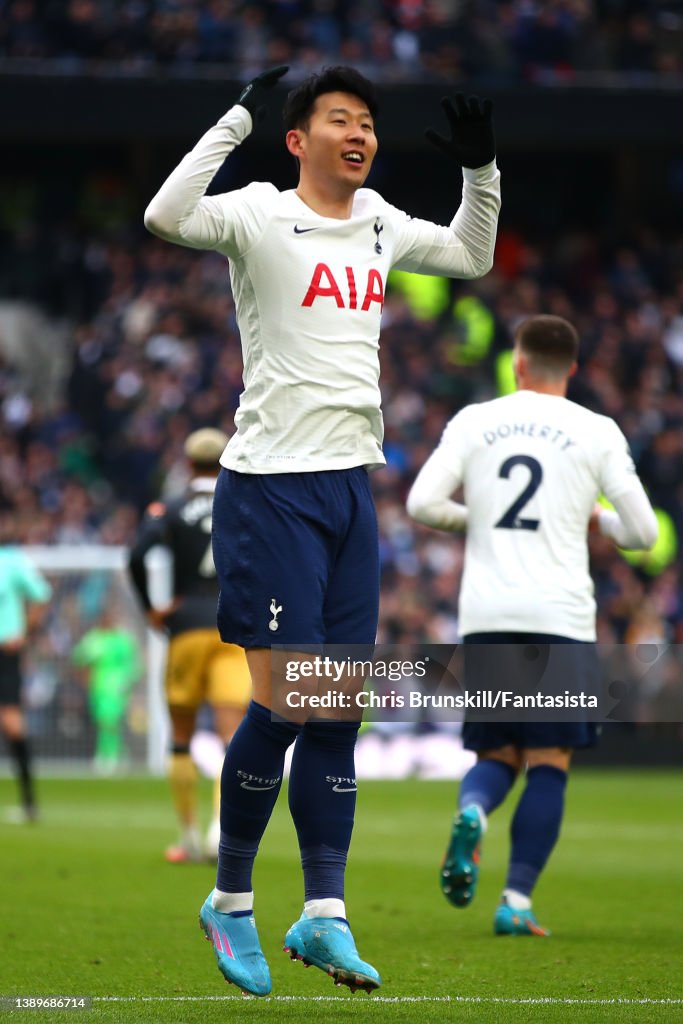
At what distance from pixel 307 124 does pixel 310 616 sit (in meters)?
1.29

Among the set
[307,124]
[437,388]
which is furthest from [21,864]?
[437,388]

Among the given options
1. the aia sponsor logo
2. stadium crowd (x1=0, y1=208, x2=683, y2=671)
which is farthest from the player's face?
stadium crowd (x1=0, y1=208, x2=683, y2=671)

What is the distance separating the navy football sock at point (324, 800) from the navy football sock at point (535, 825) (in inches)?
76.6

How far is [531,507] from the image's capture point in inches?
263

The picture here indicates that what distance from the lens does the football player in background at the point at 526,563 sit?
6.59 meters

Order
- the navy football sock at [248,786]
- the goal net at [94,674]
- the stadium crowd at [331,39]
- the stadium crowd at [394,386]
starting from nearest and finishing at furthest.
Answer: the navy football sock at [248,786]
the goal net at [94,674]
the stadium crowd at [394,386]
the stadium crowd at [331,39]

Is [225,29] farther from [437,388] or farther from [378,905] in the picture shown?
[378,905]

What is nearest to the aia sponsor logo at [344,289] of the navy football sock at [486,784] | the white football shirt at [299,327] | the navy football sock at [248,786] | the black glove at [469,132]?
the white football shirt at [299,327]

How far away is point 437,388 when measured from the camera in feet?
70.4

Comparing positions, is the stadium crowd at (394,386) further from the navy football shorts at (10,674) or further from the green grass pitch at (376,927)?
the green grass pitch at (376,927)

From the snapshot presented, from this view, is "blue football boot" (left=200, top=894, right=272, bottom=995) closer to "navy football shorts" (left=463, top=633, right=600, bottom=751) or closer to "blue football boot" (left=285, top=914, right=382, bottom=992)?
"blue football boot" (left=285, top=914, right=382, bottom=992)

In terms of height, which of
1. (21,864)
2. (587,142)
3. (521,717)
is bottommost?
(21,864)

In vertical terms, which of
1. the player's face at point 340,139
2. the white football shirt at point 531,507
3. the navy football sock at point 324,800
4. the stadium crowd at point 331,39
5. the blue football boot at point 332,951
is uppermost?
the stadium crowd at point 331,39

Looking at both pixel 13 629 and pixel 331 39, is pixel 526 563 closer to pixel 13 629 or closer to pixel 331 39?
pixel 13 629
